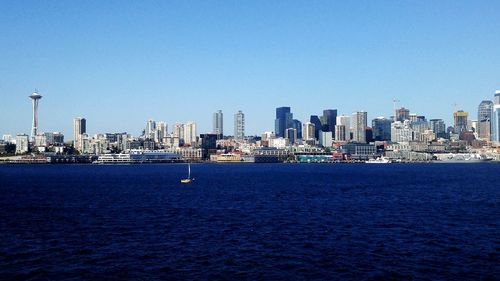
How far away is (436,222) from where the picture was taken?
36.5m

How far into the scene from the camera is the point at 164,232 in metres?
32.5

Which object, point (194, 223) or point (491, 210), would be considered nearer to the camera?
point (194, 223)

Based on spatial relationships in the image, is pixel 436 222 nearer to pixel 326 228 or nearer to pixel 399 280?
pixel 326 228

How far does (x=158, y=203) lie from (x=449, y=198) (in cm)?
2656

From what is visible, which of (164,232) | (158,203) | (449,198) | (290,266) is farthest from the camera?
(449,198)

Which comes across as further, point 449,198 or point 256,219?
point 449,198

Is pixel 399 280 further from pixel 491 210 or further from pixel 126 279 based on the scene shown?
pixel 491 210

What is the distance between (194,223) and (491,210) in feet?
73.9

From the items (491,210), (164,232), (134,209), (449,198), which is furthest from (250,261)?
(449,198)

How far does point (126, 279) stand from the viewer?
71.2 feet

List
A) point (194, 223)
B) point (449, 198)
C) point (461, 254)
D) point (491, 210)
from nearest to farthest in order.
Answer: point (461, 254)
point (194, 223)
point (491, 210)
point (449, 198)

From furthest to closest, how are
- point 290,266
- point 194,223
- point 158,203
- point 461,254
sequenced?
point 158,203 → point 194,223 → point 461,254 → point 290,266

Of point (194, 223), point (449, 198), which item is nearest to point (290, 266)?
point (194, 223)

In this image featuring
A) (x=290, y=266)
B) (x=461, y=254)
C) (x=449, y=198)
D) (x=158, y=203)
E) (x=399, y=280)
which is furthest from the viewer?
(x=449, y=198)
